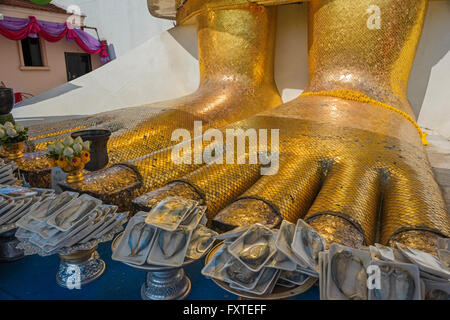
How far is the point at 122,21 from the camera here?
6.71m

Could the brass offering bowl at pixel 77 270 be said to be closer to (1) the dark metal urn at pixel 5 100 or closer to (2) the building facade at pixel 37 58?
(1) the dark metal urn at pixel 5 100

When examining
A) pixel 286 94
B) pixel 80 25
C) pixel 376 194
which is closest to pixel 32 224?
pixel 376 194

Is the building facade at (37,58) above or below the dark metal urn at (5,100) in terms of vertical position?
above

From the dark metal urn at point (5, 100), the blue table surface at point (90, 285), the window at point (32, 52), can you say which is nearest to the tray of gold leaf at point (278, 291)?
the blue table surface at point (90, 285)

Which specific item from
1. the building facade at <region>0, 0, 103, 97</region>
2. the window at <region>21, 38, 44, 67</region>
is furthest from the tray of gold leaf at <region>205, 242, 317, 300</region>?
the window at <region>21, 38, 44, 67</region>

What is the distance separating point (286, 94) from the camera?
2.74 m

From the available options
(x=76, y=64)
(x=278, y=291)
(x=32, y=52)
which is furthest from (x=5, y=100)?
(x=76, y=64)

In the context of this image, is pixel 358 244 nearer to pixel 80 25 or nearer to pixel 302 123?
pixel 302 123

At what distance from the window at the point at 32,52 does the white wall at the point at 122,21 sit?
1161 mm

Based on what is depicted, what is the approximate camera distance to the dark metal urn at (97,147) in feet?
4.23

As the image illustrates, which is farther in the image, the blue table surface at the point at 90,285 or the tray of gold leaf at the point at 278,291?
the blue table surface at the point at 90,285

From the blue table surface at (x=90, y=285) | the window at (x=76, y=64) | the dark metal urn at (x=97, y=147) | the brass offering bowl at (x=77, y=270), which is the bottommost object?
the blue table surface at (x=90, y=285)

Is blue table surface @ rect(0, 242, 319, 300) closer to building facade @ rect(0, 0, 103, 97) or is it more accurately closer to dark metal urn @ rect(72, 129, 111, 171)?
dark metal urn @ rect(72, 129, 111, 171)

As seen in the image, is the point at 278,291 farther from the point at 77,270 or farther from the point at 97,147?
the point at 97,147
